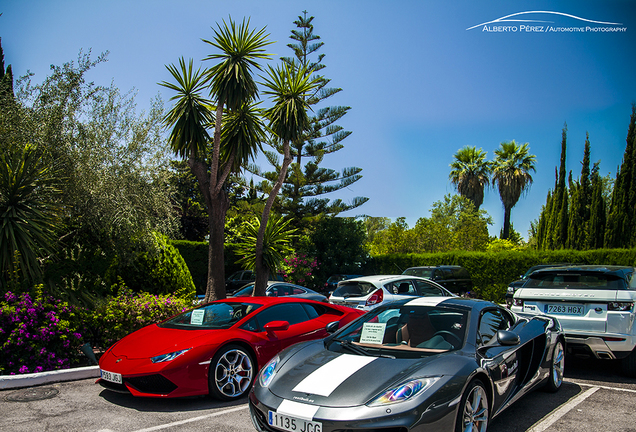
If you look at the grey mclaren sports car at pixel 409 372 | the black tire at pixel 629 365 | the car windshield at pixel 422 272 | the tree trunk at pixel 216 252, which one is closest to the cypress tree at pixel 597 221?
the car windshield at pixel 422 272

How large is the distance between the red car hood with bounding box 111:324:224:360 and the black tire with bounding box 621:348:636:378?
17.1 feet

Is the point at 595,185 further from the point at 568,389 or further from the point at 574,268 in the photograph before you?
the point at 568,389

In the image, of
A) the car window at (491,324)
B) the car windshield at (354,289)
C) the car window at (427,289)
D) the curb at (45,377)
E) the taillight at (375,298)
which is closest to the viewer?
the car window at (491,324)

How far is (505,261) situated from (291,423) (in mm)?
17733

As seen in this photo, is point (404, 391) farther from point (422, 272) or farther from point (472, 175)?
point (472, 175)

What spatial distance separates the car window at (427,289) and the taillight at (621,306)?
16.5ft

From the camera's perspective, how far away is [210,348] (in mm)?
4980

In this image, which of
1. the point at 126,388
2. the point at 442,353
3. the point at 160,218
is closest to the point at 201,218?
the point at 160,218

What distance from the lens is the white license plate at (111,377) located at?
4840 millimetres

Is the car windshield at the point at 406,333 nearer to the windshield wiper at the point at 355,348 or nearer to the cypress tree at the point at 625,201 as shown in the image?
the windshield wiper at the point at 355,348

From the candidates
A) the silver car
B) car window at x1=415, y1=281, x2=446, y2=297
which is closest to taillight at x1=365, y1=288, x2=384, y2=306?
the silver car

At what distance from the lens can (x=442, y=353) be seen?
12.3 feet

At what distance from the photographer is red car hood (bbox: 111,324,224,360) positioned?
4.99 meters

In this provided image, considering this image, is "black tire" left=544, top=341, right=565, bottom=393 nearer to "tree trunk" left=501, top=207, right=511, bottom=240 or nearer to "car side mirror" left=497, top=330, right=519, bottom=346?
"car side mirror" left=497, top=330, right=519, bottom=346
